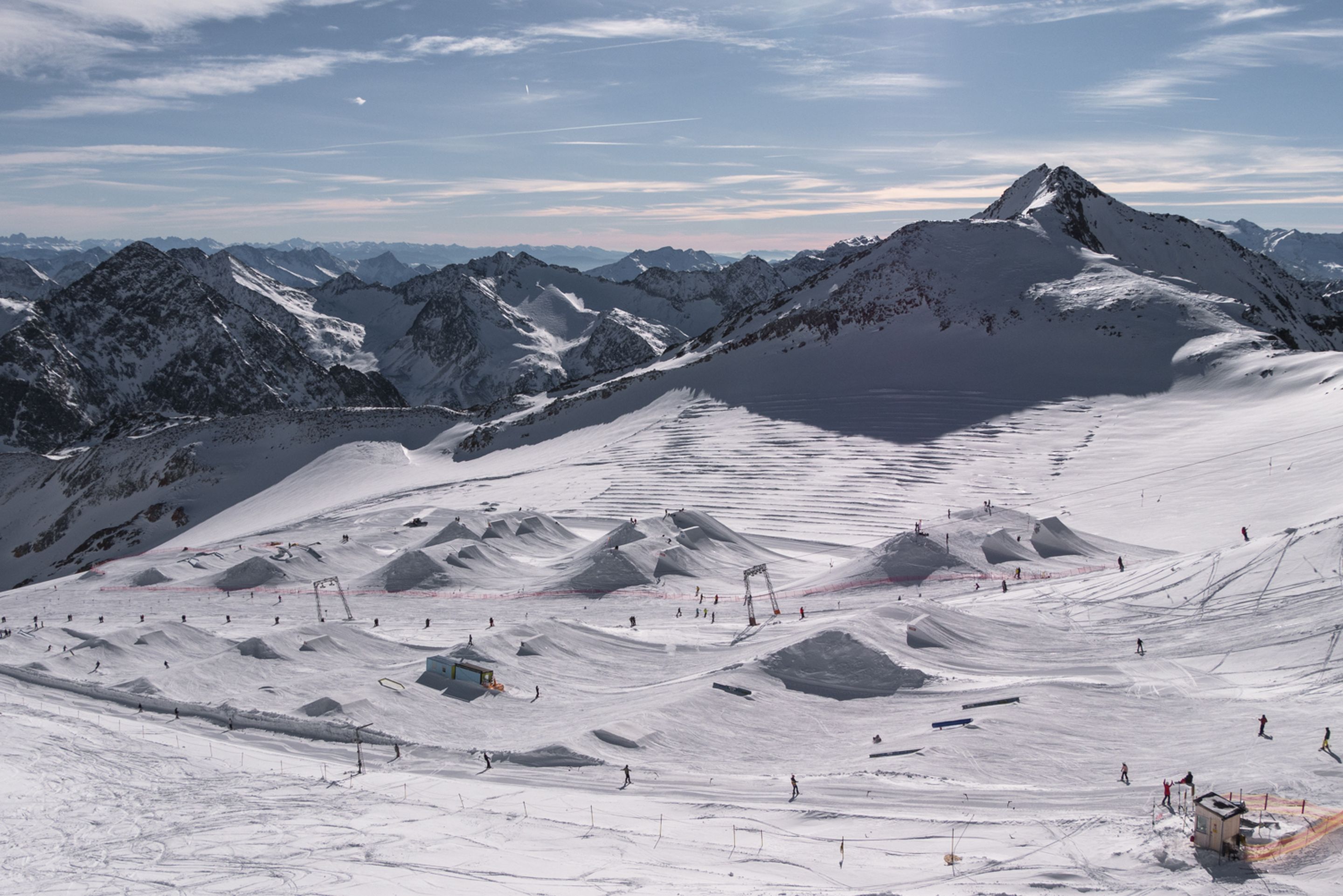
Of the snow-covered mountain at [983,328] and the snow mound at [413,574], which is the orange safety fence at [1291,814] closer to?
the snow mound at [413,574]

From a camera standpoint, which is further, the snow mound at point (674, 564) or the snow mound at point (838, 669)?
the snow mound at point (674, 564)

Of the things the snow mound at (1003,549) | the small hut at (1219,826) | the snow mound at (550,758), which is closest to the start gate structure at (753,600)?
the snow mound at (1003,549)

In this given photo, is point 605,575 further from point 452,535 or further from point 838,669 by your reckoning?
point 838,669

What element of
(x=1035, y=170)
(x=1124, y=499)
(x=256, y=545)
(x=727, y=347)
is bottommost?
(x=256, y=545)

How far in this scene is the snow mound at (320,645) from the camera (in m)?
37.7

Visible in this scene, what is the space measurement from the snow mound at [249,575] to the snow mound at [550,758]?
3188 centimetres

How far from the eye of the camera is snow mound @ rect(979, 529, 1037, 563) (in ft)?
153

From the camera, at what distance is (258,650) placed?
37062 millimetres

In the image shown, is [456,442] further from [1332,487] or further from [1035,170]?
[1035,170]

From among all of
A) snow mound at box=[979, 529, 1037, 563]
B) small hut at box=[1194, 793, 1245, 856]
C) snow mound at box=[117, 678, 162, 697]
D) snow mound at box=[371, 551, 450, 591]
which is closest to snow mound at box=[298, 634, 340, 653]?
Result: snow mound at box=[117, 678, 162, 697]

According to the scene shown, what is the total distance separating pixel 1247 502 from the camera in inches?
1981

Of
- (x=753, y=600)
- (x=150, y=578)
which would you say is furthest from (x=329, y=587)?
(x=753, y=600)

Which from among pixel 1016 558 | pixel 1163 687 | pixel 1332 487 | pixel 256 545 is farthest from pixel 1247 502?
pixel 256 545

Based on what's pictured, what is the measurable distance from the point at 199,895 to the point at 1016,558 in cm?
3864
